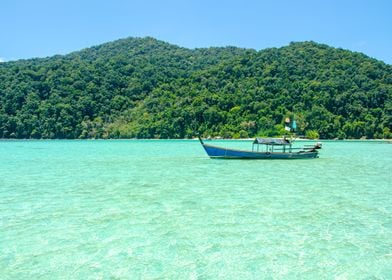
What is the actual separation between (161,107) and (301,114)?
948 inches

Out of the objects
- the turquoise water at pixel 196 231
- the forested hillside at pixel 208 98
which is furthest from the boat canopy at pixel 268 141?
the forested hillside at pixel 208 98

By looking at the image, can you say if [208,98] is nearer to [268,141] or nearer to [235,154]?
[235,154]

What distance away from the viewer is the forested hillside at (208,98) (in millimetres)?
64062

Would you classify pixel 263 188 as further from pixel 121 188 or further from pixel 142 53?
pixel 142 53

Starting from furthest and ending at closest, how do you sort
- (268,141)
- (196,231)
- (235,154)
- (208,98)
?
(208,98) → (235,154) → (268,141) → (196,231)

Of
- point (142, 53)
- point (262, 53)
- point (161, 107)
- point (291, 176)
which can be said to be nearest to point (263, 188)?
point (291, 176)

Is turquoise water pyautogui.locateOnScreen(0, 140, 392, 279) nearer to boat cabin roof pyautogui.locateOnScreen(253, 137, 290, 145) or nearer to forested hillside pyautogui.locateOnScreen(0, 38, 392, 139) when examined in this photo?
boat cabin roof pyautogui.locateOnScreen(253, 137, 290, 145)

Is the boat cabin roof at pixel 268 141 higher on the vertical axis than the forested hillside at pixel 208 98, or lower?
lower

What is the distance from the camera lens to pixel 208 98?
2736 inches

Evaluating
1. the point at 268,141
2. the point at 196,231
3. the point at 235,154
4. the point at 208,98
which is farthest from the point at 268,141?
the point at 208,98

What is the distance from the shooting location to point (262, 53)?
81.8 metres

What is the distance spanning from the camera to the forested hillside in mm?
64062

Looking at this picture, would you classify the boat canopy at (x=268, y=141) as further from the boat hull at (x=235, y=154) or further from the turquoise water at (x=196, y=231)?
the turquoise water at (x=196, y=231)

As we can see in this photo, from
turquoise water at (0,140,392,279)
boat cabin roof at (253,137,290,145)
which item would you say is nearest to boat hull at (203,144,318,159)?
boat cabin roof at (253,137,290,145)
